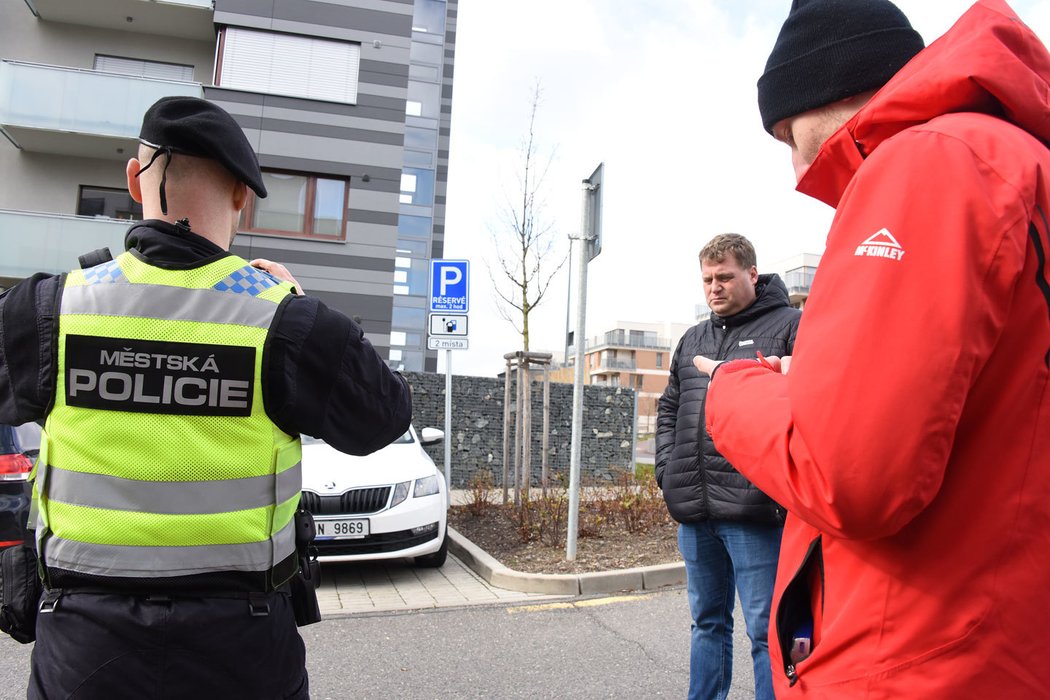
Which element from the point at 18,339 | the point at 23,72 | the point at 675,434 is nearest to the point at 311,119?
the point at 23,72

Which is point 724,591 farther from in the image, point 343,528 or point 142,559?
point 343,528

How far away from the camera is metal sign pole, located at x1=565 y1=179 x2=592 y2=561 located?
668 centimetres

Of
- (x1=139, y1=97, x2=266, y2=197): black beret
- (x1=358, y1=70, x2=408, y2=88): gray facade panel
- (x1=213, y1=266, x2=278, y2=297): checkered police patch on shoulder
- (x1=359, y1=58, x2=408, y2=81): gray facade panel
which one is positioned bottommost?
(x1=213, y1=266, x2=278, y2=297): checkered police patch on shoulder

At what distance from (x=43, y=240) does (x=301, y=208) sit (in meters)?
5.37

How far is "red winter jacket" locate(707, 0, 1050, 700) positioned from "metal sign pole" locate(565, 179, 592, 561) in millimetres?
5597

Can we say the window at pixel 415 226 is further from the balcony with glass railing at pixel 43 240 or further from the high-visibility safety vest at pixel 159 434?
the high-visibility safety vest at pixel 159 434

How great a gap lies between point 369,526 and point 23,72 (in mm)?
15945

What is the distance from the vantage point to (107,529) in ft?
4.80

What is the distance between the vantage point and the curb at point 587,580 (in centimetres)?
618

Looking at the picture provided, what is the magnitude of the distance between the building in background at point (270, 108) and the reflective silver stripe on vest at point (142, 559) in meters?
16.0

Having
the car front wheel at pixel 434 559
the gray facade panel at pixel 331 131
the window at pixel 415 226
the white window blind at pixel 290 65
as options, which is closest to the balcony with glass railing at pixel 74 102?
the white window blind at pixel 290 65

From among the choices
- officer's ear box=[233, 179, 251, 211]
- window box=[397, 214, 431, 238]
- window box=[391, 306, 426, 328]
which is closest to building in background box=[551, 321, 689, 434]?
window box=[397, 214, 431, 238]

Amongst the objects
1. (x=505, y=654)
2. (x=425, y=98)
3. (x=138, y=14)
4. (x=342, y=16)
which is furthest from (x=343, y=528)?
(x=425, y=98)

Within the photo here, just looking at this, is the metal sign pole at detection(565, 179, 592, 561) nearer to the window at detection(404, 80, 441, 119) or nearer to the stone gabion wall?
the stone gabion wall
